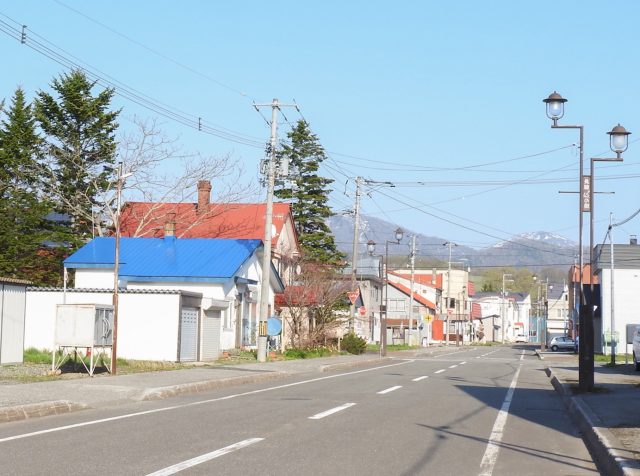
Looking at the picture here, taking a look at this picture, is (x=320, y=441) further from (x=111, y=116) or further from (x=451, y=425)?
(x=111, y=116)

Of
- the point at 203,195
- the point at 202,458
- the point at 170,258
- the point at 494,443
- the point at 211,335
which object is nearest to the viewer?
the point at 202,458

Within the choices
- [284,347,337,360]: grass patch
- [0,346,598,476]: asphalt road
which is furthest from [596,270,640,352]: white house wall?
[0,346,598,476]: asphalt road

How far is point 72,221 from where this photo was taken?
49438 mm

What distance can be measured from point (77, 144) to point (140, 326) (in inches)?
786

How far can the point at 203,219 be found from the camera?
52.5 meters

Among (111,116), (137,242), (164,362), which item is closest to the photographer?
(164,362)

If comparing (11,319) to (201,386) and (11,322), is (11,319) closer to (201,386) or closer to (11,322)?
(11,322)

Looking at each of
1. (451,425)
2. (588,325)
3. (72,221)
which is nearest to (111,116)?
(72,221)

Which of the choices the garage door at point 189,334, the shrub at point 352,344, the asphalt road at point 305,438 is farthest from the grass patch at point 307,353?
the asphalt road at point 305,438

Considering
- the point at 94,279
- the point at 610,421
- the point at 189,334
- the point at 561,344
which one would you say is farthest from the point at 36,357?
the point at 561,344

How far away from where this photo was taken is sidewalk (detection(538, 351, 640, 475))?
902 cm

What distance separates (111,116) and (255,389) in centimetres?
3205

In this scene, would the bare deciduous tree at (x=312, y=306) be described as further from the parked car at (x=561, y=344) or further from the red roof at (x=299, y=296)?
the parked car at (x=561, y=344)

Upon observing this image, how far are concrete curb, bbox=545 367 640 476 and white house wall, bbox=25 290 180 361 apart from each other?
18.1 metres
